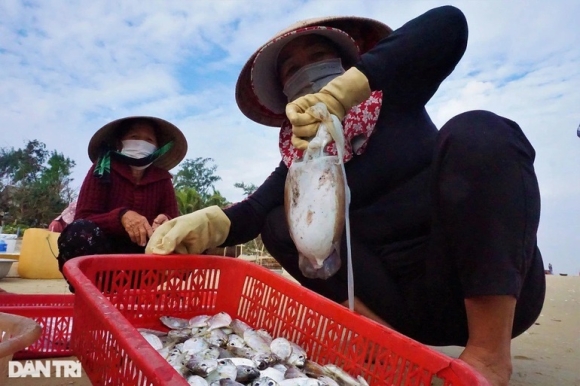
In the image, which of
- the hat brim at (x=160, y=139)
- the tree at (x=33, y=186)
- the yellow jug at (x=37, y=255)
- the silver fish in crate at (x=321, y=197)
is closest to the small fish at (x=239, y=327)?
the silver fish in crate at (x=321, y=197)

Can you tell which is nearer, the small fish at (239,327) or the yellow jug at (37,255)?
the small fish at (239,327)

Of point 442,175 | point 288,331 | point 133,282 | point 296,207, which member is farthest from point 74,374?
point 442,175

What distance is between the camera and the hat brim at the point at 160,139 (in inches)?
108

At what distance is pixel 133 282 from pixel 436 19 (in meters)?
1.50

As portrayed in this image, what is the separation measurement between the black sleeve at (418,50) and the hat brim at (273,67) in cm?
44

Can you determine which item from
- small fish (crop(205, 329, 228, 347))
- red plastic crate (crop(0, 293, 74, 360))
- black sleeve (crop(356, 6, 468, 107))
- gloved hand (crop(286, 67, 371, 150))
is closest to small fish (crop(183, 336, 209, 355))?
small fish (crop(205, 329, 228, 347))

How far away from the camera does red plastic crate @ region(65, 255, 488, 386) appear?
3.08 feet

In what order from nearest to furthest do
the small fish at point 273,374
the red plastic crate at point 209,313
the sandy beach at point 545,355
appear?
the red plastic crate at point 209,313 → the small fish at point 273,374 → the sandy beach at point 545,355

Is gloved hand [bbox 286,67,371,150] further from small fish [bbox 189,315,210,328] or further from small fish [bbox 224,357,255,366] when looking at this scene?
small fish [bbox 189,315,210,328]

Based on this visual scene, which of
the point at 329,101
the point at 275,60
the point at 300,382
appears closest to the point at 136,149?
the point at 275,60

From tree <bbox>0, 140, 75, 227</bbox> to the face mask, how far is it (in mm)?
24480

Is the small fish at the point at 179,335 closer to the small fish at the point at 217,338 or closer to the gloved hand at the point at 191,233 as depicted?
the small fish at the point at 217,338

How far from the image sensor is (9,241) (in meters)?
6.75

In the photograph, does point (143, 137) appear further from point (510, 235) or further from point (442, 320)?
point (510, 235)
